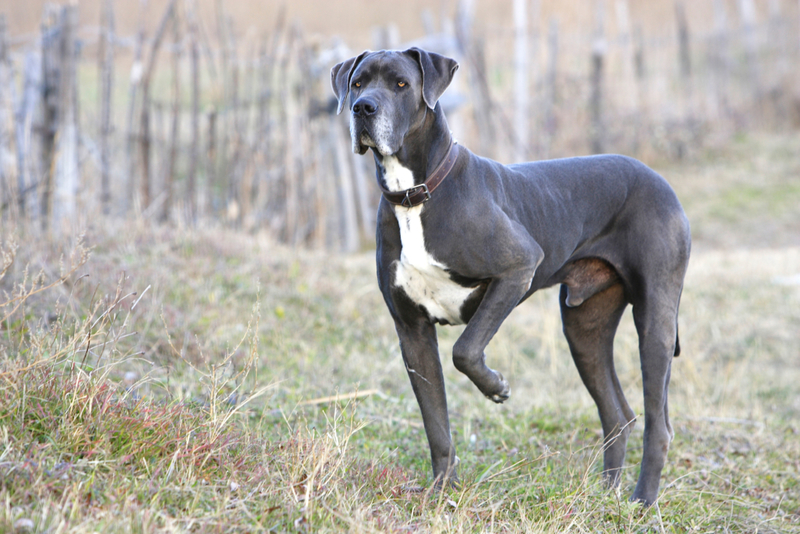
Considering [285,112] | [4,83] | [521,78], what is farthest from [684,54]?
[4,83]

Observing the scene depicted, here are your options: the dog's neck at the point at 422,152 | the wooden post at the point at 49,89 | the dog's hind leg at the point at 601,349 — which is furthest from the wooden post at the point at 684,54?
the dog's neck at the point at 422,152

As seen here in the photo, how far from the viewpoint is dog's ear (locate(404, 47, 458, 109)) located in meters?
2.84

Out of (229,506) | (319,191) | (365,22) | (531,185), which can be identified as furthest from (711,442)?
(365,22)

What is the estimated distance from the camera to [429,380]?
3062 millimetres

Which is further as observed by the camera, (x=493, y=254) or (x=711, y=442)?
(x=711, y=442)

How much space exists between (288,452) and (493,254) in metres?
1.13

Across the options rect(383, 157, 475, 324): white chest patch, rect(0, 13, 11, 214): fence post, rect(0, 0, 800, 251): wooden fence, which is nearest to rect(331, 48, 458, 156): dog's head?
rect(383, 157, 475, 324): white chest patch

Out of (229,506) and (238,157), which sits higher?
(238,157)

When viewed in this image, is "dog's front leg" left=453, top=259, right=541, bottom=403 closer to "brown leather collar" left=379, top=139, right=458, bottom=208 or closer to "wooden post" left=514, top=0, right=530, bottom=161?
"brown leather collar" left=379, top=139, right=458, bottom=208

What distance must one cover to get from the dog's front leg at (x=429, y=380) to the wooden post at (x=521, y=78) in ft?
26.0

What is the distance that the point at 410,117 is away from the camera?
9.27 ft

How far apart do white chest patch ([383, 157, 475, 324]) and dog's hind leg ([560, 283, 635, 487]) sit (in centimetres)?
97

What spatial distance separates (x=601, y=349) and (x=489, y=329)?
3.63ft

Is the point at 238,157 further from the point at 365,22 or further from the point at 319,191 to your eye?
the point at 365,22
